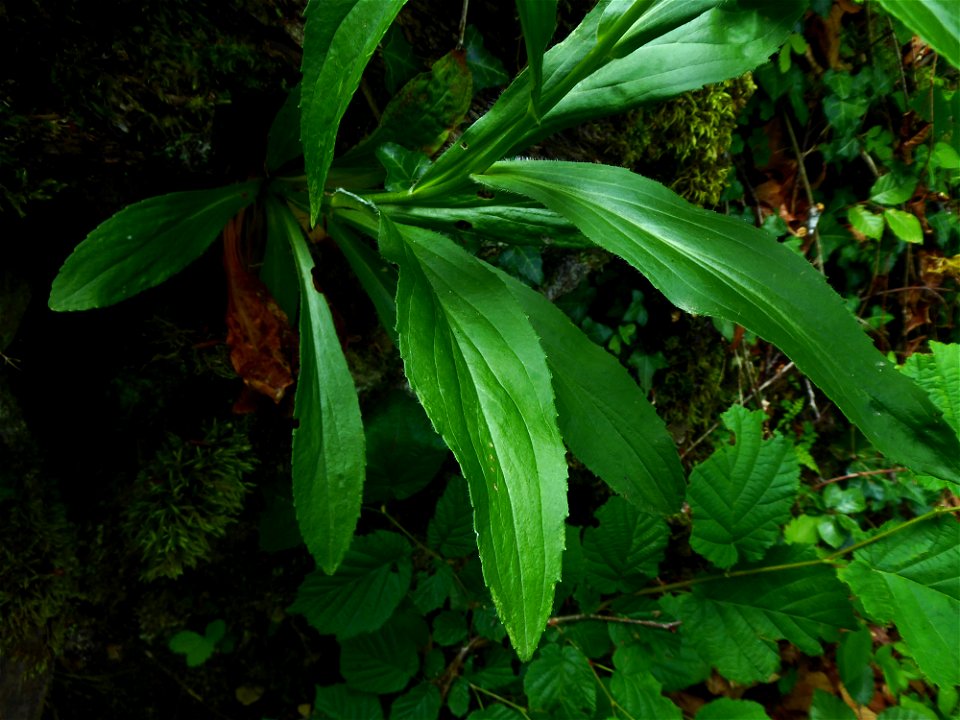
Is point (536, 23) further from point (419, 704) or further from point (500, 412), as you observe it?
point (419, 704)

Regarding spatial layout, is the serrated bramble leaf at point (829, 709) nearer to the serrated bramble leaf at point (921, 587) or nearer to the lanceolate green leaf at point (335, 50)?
the serrated bramble leaf at point (921, 587)

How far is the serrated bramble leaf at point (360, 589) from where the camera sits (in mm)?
1544

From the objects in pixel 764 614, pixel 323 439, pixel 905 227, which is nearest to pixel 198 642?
pixel 323 439

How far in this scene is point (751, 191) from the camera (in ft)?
8.10

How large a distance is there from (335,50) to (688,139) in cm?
144

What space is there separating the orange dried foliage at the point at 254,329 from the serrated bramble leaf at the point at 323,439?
0.41 ft

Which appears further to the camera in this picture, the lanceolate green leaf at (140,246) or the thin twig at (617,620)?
the thin twig at (617,620)

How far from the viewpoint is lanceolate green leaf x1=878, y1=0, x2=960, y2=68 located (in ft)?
2.00

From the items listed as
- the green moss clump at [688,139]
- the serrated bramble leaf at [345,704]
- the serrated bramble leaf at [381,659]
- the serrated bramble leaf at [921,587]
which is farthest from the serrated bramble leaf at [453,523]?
the green moss clump at [688,139]

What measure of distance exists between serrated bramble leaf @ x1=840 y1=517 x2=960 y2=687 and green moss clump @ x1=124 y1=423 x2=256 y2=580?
1501 mm

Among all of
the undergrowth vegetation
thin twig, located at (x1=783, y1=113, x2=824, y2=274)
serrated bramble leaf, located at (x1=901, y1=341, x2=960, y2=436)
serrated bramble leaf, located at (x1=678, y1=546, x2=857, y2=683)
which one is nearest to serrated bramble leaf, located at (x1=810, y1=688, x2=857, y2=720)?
the undergrowth vegetation

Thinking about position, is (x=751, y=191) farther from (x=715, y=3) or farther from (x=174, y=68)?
(x=174, y=68)

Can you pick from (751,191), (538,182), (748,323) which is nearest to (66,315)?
(538,182)

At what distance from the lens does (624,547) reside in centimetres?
161
